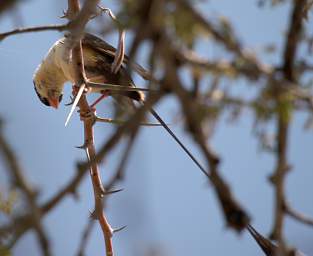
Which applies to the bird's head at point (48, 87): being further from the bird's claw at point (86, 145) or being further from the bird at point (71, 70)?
the bird's claw at point (86, 145)

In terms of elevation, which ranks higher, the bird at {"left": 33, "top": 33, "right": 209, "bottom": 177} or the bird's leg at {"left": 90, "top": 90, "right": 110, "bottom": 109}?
the bird at {"left": 33, "top": 33, "right": 209, "bottom": 177}

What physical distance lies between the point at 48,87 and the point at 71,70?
979mm

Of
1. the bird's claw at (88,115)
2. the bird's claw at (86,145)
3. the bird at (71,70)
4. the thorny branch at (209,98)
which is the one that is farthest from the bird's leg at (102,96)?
the thorny branch at (209,98)

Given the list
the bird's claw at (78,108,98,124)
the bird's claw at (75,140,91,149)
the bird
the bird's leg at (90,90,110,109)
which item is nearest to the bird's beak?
the bird

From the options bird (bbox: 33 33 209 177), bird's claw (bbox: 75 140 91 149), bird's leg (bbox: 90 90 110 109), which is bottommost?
bird's claw (bbox: 75 140 91 149)

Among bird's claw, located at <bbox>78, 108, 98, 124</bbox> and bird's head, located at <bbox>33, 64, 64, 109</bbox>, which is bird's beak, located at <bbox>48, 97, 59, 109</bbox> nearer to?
bird's head, located at <bbox>33, 64, 64, 109</bbox>

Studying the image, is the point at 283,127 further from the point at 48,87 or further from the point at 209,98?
the point at 48,87

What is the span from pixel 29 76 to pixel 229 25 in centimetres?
438

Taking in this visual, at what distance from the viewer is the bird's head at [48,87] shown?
5051 mm

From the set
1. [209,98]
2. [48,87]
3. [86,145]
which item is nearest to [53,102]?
[48,87]

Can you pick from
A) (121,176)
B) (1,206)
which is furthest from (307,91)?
(1,206)

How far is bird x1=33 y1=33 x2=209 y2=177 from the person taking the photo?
14.0 ft

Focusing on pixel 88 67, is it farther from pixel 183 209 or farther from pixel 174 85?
pixel 174 85

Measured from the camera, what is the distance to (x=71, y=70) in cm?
421
